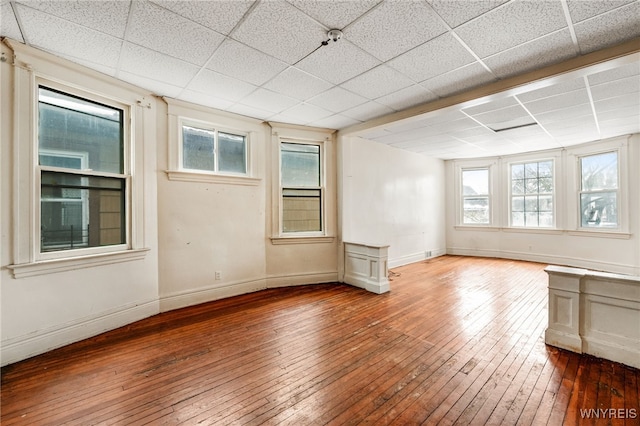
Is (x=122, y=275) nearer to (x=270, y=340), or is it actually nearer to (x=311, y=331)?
(x=270, y=340)

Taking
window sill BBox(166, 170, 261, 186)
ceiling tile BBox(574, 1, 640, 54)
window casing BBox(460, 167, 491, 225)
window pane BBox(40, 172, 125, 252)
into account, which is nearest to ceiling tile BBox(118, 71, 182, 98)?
window sill BBox(166, 170, 261, 186)

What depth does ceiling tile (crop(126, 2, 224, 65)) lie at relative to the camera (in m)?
1.94

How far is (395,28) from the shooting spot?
82.0 inches

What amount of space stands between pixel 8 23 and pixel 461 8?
3.34 m

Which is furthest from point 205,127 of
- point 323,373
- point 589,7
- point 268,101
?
point 589,7

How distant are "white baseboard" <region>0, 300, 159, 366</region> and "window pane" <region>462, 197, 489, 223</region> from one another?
24.3 ft

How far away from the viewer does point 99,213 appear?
2961 mm

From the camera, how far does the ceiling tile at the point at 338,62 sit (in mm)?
2369

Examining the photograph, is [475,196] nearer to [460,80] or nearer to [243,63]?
[460,80]

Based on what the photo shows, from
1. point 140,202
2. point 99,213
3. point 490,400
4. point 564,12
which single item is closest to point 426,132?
point 564,12

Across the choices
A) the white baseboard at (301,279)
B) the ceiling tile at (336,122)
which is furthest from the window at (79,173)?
the ceiling tile at (336,122)

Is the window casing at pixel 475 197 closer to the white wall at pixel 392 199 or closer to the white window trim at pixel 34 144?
the white wall at pixel 392 199

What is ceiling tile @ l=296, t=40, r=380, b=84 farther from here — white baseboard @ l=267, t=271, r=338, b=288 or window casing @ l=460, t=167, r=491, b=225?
window casing @ l=460, t=167, r=491, b=225

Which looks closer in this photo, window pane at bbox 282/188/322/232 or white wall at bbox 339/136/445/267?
window pane at bbox 282/188/322/232
